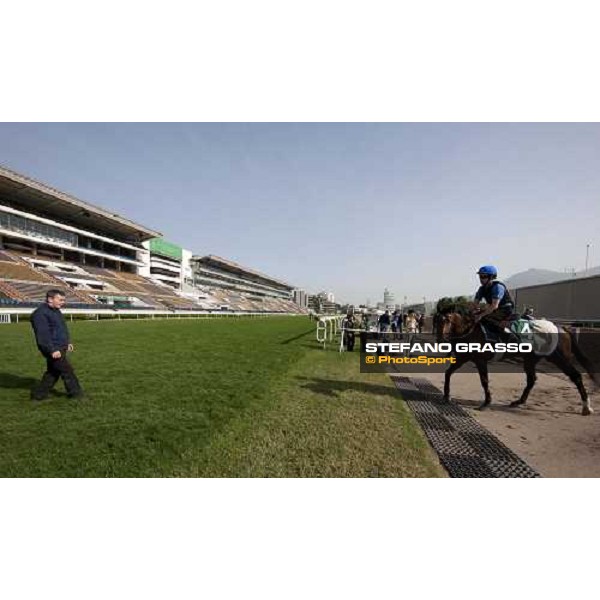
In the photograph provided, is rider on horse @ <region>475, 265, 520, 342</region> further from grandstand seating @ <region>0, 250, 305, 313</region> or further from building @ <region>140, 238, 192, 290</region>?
building @ <region>140, 238, 192, 290</region>

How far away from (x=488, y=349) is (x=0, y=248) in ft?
159

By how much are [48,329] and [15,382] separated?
263cm

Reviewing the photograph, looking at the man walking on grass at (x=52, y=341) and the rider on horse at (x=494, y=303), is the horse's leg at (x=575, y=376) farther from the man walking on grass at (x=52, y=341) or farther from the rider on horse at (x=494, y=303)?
the man walking on grass at (x=52, y=341)

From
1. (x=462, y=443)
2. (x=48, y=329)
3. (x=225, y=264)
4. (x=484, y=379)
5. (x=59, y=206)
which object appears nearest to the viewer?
(x=462, y=443)

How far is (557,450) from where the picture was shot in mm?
3781

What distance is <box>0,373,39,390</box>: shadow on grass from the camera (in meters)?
5.79

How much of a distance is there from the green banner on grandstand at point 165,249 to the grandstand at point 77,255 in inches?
8.6

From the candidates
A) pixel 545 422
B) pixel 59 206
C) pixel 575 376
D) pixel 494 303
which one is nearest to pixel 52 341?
pixel 494 303

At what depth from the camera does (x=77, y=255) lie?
44.9m

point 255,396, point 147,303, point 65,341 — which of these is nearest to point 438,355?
point 255,396

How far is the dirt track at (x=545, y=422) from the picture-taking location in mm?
3500

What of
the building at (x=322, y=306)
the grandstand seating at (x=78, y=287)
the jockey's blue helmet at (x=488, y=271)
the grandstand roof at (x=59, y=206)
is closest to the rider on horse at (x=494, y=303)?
the jockey's blue helmet at (x=488, y=271)

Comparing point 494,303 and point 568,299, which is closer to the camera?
point 494,303

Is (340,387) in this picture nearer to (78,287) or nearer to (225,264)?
(78,287)
